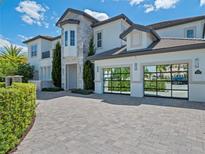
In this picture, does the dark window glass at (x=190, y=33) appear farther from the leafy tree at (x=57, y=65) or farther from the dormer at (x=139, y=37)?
the leafy tree at (x=57, y=65)

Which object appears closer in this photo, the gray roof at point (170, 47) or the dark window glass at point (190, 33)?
the gray roof at point (170, 47)

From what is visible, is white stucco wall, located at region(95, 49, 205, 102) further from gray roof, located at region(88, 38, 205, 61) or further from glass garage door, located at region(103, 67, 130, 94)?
glass garage door, located at region(103, 67, 130, 94)

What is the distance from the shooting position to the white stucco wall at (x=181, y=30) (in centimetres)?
1842

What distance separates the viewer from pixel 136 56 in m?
13.8

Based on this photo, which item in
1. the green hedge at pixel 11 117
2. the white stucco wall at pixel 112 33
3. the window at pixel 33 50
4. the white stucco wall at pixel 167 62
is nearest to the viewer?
the green hedge at pixel 11 117

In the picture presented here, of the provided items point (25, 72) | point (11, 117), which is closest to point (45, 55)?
point (25, 72)

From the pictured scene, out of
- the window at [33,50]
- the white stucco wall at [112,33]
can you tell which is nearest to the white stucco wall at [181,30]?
the white stucco wall at [112,33]

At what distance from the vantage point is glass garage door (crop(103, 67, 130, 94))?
15736 mm

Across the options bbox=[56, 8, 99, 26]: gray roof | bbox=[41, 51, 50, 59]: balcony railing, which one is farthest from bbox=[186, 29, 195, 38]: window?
bbox=[41, 51, 50, 59]: balcony railing

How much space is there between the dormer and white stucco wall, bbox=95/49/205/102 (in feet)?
3.85

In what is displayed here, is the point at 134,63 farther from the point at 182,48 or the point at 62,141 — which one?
the point at 62,141

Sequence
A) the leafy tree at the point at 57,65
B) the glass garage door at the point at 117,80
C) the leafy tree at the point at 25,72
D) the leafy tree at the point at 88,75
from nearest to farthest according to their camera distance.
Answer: the glass garage door at the point at 117,80, the leafy tree at the point at 88,75, the leafy tree at the point at 57,65, the leafy tree at the point at 25,72

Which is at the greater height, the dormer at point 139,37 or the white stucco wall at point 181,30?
the white stucco wall at point 181,30

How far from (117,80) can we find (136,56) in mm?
3574
